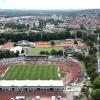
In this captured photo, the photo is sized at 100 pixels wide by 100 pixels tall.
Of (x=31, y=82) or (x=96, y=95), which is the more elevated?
(x=96, y=95)

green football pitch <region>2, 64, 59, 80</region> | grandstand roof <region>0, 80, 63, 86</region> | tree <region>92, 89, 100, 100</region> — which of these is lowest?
green football pitch <region>2, 64, 59, 80</region>

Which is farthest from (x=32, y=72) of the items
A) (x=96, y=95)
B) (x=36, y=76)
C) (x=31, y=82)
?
(x=96, y=95)

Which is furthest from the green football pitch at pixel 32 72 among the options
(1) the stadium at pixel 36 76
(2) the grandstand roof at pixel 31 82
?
(2) the grandstand roof at pixel 31 82

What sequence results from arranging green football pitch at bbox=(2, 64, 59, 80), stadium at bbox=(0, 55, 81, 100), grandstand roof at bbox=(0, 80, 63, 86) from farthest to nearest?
green football pitch at bbox=(2, 64, 59, 80), grandstand roof at bbox=(0, 80, 63, 86), stadium at bbox=(0, 55, 81, 100)

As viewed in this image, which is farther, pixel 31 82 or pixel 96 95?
pixel 31 82

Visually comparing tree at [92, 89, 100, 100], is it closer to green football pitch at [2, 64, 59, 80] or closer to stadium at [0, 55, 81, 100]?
stadium at [0, 55, 81, 100]

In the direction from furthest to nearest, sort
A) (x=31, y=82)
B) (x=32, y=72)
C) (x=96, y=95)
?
1. (x=32, y=72)
2. (x=31, y=82)
3. (x=96, y=95)

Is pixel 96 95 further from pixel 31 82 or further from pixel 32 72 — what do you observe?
pixel 32 72

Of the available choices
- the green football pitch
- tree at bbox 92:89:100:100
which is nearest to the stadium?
the green football pitch

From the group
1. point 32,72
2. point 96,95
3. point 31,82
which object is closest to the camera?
point 96,95

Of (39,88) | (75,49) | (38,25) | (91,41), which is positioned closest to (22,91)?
(39,88)
